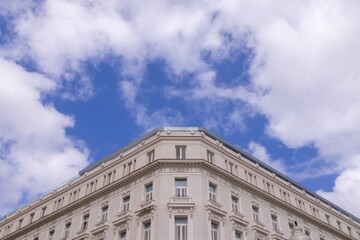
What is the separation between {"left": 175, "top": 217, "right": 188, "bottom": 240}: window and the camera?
119 feet

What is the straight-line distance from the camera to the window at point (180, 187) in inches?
1533

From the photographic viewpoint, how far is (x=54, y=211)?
162 ft

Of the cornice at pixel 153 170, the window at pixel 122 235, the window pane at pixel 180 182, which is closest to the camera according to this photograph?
the window at pixel 122 235

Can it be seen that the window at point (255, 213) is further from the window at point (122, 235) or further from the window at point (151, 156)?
the window at point (122, 235)

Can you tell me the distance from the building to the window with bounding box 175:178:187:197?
97 mm

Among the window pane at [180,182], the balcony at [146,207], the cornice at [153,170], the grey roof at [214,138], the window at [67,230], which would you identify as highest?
the grey roof at [214,138]

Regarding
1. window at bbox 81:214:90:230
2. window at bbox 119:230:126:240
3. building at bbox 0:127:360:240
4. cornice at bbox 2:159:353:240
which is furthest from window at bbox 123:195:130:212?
window at bbox 81:214:90:230

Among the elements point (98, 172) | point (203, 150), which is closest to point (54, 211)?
point (98, 172)

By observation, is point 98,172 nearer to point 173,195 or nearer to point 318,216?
point 173,195

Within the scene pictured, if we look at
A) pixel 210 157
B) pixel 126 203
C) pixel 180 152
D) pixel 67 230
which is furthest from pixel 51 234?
pixel 210 157

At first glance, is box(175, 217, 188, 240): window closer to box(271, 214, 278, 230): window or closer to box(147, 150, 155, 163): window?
box(147, 150, 155, 163): window

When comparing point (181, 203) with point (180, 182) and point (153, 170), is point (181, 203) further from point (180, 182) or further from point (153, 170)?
point (153, 170)

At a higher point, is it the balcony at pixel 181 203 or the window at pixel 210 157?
the window at pixel 210 157

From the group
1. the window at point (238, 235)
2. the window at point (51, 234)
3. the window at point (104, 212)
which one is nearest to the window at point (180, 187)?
the window at point (238, 235)
